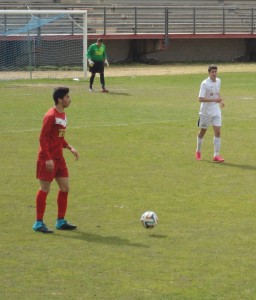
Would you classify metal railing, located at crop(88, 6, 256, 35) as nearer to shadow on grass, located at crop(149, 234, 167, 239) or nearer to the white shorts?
the white shorts

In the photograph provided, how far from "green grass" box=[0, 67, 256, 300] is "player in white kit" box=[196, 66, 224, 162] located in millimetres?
375

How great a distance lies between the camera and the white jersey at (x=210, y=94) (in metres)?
18.2

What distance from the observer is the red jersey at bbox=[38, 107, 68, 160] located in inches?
467

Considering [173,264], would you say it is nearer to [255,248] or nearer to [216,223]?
[255,248]

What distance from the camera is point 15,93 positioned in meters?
31.9

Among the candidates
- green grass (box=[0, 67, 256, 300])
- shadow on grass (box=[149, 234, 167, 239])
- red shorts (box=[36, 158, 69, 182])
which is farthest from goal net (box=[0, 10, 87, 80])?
shadow on grass (box=[149, 234, 167, 239])

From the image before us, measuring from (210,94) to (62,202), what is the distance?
688cm

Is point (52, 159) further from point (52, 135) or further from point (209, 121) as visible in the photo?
point (209, 121)

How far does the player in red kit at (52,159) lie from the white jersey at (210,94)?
6.54 meters

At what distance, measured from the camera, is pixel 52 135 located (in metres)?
→ 12.0

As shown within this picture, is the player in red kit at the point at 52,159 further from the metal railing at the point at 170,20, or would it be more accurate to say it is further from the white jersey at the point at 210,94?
the metal railing at the point at 170,20

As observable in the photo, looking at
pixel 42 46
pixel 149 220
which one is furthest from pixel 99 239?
pixel 42 46

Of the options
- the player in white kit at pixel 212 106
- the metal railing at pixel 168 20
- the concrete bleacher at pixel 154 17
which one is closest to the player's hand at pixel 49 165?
the player in white kit at pixel 212 106

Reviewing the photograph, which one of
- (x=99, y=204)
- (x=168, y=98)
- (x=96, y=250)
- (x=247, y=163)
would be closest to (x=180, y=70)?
(x=168, y=98)
